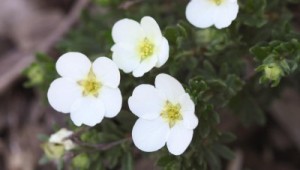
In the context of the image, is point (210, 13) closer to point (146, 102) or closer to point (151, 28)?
point (151, 28)

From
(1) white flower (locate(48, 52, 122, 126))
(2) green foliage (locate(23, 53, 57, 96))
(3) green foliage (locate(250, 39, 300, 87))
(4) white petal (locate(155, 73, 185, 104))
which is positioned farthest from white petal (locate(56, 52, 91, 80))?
(3) green foliage (locate(250, 39, 300, 87))

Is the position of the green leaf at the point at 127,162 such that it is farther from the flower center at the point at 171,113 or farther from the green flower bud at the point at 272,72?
the green flower bud at the point at 272,72

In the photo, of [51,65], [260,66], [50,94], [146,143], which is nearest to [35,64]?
[51,65]

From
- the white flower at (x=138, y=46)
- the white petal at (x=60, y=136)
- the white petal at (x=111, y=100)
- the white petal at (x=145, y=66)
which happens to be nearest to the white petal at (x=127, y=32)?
the white flower at (x=138, y=46)

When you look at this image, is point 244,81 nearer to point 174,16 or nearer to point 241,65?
point 241,65

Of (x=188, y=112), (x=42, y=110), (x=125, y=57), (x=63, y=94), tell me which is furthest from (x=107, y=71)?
(x=42, y=110)

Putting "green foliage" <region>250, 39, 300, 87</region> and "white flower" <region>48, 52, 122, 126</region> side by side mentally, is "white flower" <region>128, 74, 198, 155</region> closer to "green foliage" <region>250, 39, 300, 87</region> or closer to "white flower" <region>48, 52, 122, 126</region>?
"white flower" <region>48, 52, 122, 126</region>

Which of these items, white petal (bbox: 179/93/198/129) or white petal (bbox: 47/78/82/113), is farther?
white petal (bbox: 47/78/82/113)
